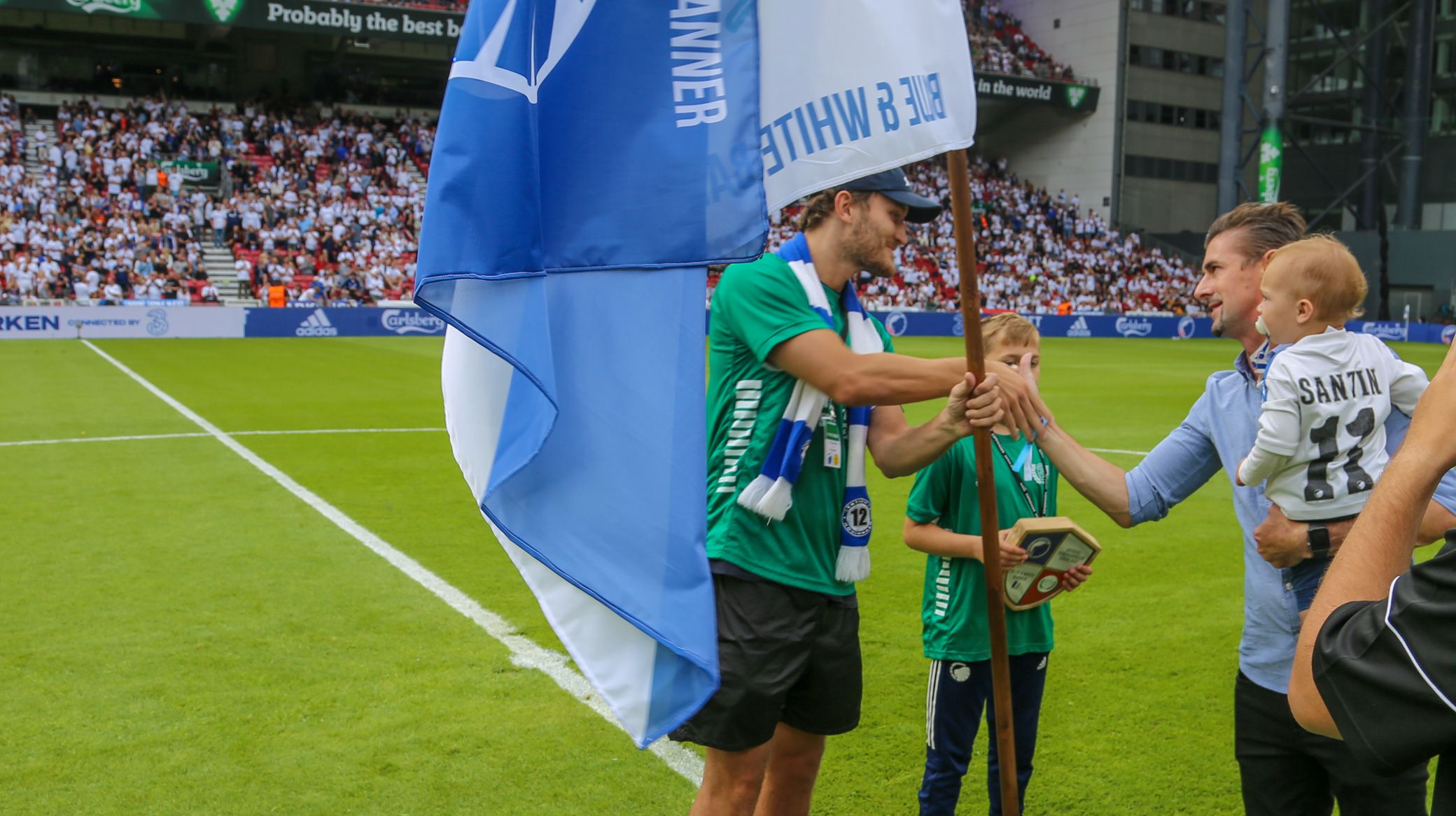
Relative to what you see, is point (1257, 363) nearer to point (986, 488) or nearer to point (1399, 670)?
point (986, 488)

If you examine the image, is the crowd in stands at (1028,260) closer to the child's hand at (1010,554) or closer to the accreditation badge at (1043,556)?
the accreditation badge at (1043,556)

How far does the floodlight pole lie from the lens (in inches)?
111

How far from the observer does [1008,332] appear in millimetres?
4082

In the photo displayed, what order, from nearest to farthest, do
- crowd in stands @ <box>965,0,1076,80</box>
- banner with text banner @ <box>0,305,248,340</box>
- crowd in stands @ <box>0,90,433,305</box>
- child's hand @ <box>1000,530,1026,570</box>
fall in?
child's hand @ <box>1000,530,1026,570</box> → banner with text banner @ <box>0,305,248,340</box> → crowd in stands @ <box>0,90,433,305</box> → crowd in stands @ <box>965,0,1076,80</box>

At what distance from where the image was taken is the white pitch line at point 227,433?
12617 mm

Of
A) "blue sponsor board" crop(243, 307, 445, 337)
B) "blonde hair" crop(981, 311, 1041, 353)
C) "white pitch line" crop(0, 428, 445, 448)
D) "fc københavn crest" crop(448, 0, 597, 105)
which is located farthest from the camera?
"blue sponsor board" crop(243, 307, 445, 337)

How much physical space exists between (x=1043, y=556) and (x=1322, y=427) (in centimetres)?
106

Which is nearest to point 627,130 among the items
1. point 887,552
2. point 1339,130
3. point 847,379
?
point 847,379

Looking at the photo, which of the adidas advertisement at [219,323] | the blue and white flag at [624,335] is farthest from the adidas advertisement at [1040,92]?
the blue and white flag at [624,335]

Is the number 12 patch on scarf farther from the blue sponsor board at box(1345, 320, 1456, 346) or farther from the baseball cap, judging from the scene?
the blue sponsor board at box(1345, 320, 1456, 346)

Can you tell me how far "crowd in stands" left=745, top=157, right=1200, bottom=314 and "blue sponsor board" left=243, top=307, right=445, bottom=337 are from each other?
14100 millimetres

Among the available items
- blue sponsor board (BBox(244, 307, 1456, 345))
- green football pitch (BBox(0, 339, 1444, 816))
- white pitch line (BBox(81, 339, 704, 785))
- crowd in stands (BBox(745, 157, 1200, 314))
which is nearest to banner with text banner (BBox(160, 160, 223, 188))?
blue sponsor board (BBox(244, 307, 1456, 345))

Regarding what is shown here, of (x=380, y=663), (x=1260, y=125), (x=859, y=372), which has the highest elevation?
(x=1260, y=125)

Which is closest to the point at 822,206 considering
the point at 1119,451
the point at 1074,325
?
the point at 1119,451
